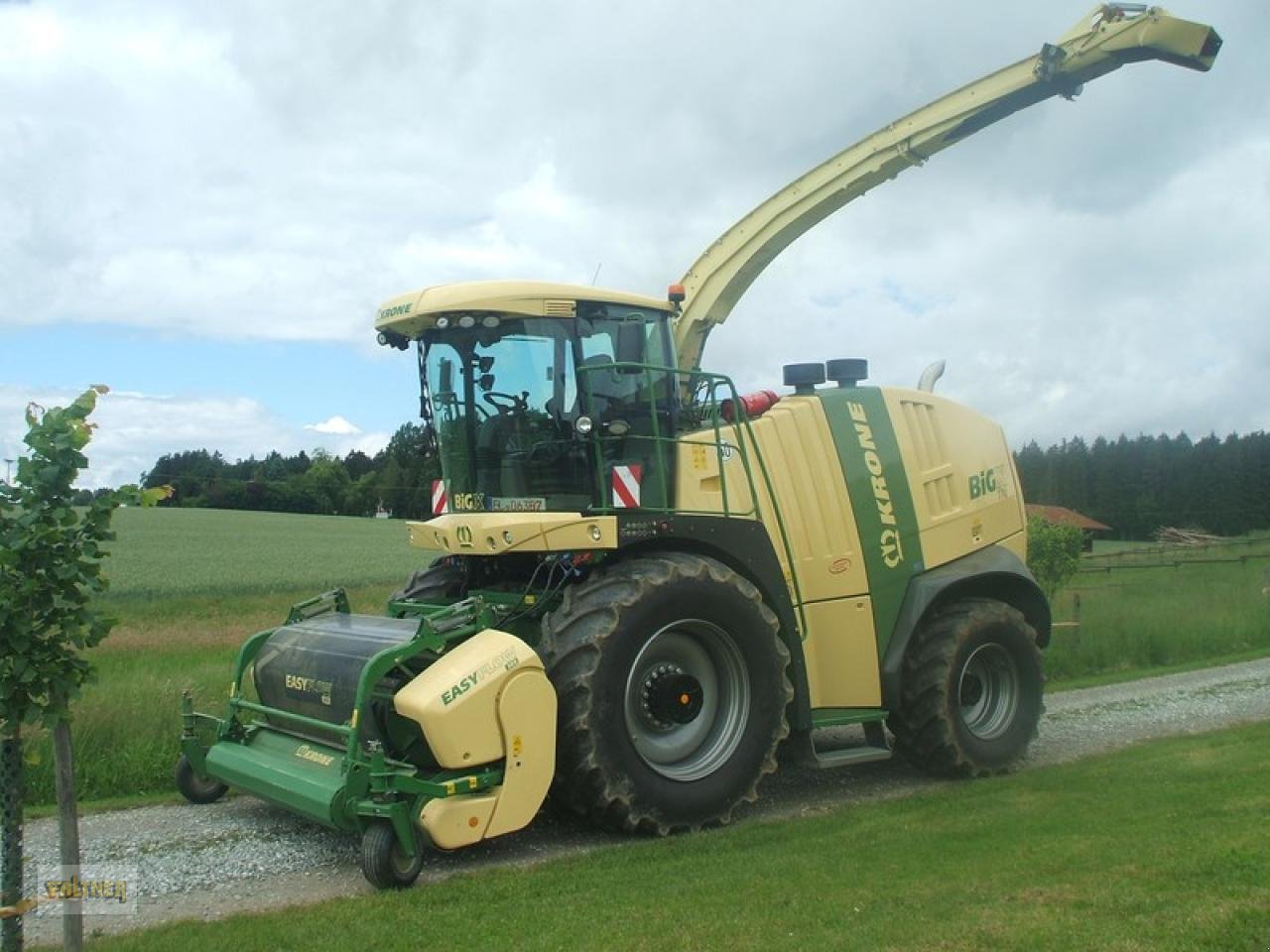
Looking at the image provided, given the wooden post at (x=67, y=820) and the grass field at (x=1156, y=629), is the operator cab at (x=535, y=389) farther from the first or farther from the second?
the grass field at (x=1156, y=629)

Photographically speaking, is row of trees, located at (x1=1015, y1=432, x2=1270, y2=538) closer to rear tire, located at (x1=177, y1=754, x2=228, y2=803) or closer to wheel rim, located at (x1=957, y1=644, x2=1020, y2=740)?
wheel rim, located at (x1=957, y1=644, x2=1020, y2=740)

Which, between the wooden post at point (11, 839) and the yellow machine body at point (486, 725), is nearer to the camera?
the wooden post at point (11, 839)

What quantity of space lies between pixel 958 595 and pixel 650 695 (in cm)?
362

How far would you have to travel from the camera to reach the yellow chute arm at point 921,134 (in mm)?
10289

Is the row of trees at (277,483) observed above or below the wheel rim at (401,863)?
above

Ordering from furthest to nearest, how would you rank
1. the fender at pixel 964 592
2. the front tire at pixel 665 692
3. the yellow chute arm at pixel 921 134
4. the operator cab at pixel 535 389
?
the yellow chute arm at pixel 921 134 < the fender at pixel 964 592 < the operator cab at pixel 535 389 < the front tire at pixel 665 692

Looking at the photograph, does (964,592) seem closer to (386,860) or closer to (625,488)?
(625,488)

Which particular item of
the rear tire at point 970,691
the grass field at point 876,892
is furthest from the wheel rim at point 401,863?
the rear tire at point 970,691

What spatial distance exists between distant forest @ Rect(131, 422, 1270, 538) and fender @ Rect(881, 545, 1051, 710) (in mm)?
40579

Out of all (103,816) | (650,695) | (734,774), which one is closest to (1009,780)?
(734,774)

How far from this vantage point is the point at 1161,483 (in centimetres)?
6900

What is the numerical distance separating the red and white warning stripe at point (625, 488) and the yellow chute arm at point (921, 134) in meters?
2.65

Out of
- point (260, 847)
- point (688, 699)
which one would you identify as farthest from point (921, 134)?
point (260, 847)

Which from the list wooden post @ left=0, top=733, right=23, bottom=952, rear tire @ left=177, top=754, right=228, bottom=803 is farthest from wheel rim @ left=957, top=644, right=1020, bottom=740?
wooden post @ left=0, top=733, right=23, bottom=952
